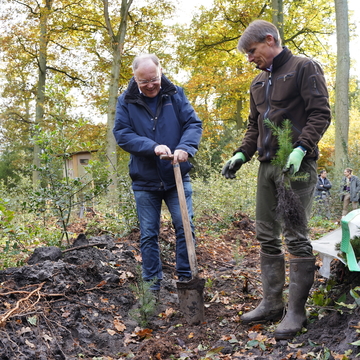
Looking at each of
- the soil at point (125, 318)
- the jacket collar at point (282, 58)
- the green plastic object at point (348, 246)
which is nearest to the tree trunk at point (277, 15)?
the soil at point (125, 318)

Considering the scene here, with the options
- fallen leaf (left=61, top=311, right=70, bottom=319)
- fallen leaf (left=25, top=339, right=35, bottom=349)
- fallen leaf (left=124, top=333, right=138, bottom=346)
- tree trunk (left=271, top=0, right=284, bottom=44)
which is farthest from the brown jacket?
tree trunk (left=271, top=0, right=284, bottom=44)

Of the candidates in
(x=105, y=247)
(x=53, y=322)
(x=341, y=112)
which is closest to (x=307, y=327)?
(x=53, y=322)

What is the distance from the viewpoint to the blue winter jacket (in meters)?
3.70

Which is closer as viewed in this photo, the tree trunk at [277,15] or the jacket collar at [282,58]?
the jacket collar at [282,58]

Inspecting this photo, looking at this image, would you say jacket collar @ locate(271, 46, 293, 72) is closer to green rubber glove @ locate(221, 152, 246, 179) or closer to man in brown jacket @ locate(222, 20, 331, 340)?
man in brown jacket @ locate(222, 20, 331, 340)

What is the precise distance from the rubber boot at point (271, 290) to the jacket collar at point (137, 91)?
63.7 inches

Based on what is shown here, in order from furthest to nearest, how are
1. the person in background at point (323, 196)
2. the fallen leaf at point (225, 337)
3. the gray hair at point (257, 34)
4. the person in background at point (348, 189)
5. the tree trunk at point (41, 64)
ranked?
the tree trunk at point (41, 64), the person in background at point (323, 196), the person in background at point (348, 189), the fallen leaf at point (225, 337), the gray hair at point (257, 34)

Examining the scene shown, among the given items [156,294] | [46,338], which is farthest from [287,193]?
[46,338]

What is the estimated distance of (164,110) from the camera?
3771 millimetres

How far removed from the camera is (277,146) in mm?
3080

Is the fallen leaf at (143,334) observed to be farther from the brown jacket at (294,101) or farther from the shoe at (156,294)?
the brown jacket at (294,101)

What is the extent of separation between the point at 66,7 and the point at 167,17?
381 cm

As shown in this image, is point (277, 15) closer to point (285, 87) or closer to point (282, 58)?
point (282, 58)

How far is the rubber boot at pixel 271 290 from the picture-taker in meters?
3.28
